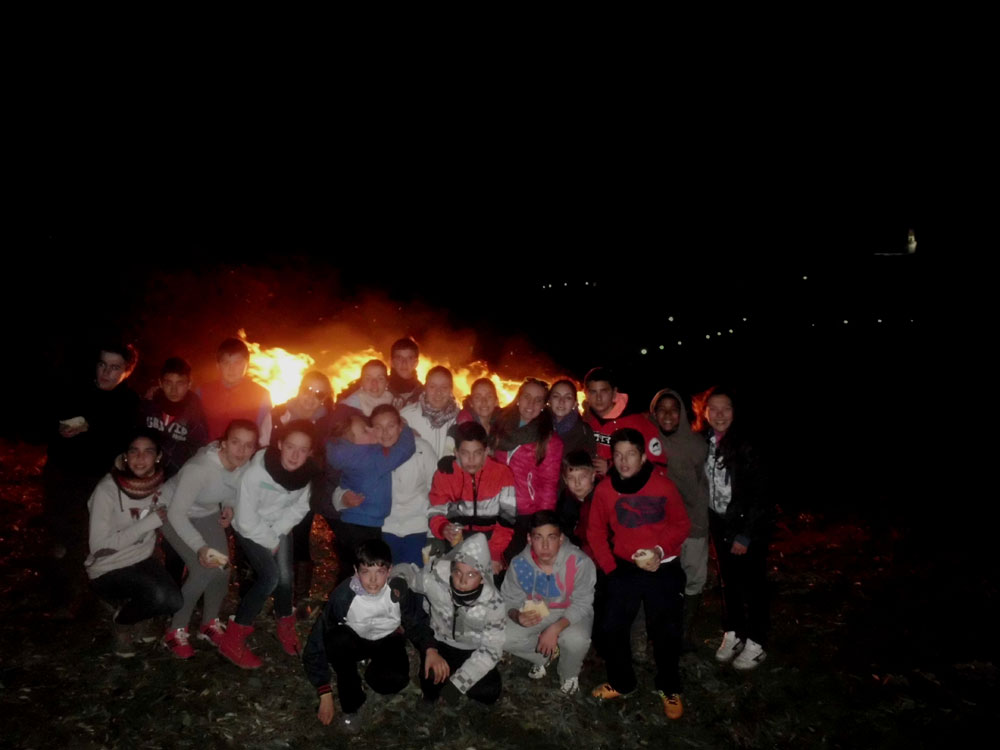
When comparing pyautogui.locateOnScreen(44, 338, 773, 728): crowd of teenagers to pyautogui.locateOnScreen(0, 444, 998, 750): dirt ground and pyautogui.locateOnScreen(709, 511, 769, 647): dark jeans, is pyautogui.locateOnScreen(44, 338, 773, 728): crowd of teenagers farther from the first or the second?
pyautogui.locateOnScreen(0, 444, 998, 750): dirt ground

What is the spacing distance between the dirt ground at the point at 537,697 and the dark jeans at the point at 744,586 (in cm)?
45

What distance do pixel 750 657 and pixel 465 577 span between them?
3.09 m

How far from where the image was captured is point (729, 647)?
6387 mm

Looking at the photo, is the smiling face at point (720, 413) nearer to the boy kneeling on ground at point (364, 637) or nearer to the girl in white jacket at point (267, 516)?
the boy kneeling on ground at point (364, 637)

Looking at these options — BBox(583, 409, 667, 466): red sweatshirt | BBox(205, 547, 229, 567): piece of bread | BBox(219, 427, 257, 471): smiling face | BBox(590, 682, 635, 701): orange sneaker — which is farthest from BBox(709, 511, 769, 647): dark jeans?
BBox(205, 547, 229, 567): piece of bread

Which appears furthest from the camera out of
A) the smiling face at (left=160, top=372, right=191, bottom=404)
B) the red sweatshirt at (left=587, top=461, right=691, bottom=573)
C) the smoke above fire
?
the smoke above fire

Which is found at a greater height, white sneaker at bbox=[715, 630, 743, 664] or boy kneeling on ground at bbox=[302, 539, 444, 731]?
boy kneeling on ground at bbox=[302, 539, 444, 731]

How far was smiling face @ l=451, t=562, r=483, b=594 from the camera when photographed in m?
5.36

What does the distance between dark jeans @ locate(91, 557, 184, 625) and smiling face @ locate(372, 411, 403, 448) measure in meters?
2.27

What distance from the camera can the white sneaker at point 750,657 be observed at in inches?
245

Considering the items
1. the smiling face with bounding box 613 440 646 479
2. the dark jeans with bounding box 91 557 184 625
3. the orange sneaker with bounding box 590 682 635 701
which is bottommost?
the orange sneaker with bounding box 590 682 635 701

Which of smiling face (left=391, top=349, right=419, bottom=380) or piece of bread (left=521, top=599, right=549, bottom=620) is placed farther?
smiling face (left=391, top=349, right=419, bottom=380)

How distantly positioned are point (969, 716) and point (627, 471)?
3.97 meters

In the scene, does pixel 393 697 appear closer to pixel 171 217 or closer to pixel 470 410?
pixel 470 410
